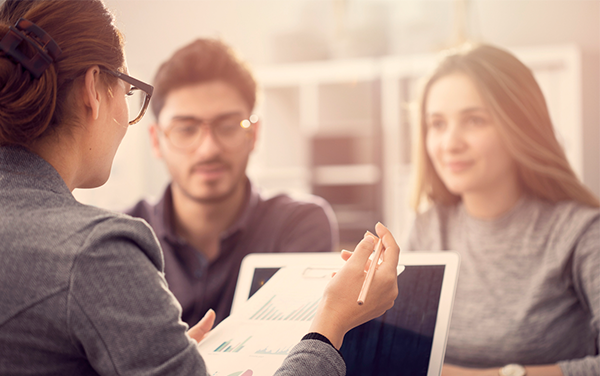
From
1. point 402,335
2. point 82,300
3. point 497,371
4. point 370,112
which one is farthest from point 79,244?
point 370,112

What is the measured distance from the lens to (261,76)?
3455 mm

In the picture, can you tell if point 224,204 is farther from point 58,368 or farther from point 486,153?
point 58,368

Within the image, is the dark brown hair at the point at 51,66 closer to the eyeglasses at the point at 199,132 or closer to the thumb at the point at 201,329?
the thumb at the point at 201,329

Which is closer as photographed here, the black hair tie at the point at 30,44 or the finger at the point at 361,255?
the black hair tie at the point at 30,44

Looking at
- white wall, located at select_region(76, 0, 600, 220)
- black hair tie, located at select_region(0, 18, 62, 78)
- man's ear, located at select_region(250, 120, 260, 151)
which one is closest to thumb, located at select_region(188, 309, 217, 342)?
black hair tie, located at select_region(0, 18, 62, 78)

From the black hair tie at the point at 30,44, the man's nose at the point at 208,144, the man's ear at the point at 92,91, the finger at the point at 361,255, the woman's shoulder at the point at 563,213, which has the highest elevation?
the black hair tie at the point at 30,44

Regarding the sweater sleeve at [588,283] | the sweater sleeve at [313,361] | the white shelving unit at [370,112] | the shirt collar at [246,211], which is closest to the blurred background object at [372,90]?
the white shelving unit at [370,112]

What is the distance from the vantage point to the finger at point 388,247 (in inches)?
26.0

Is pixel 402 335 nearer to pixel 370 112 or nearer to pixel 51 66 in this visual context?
pixel 51 66

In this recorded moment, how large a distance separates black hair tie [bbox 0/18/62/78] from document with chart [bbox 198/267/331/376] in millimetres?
426

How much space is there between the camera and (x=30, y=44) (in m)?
0.54

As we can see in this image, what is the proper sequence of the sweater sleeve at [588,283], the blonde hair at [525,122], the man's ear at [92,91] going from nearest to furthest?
the man's ear at [92,91]
the sweater sleeve at [588,283]
the blonde hair at [525,122]

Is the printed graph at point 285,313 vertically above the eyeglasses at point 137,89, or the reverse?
the eyeglasses at point 137,89

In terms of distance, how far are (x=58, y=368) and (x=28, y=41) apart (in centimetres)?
34
